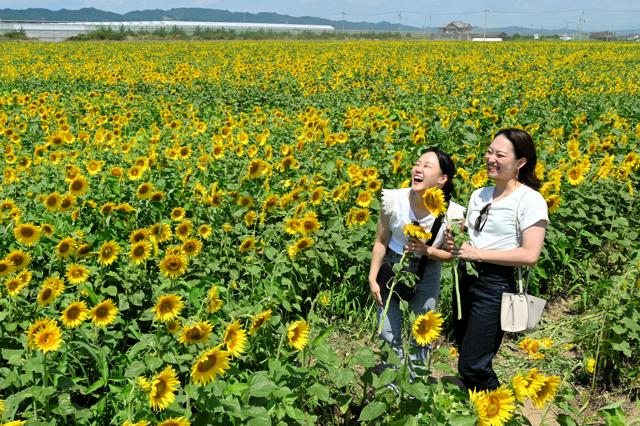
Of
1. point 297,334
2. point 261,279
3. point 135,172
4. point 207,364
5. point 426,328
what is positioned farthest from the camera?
point 135,172

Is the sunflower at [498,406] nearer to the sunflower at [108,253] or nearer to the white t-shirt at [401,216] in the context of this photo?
the white t-shirt at [401,216]

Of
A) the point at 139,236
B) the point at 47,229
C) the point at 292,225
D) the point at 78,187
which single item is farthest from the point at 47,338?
the point at 78,187

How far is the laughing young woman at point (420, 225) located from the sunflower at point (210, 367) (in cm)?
109

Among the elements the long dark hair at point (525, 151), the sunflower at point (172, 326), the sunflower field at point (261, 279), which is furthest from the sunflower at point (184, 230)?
the long dark hair at point (525, 151)

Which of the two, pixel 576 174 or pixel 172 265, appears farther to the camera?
pixel 576 174

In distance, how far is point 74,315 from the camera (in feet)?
7.62

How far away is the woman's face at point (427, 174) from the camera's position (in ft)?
8.63

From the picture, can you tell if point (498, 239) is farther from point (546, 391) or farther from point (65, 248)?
point (65, 248)

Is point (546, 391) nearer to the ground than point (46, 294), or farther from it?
nearer to the ground

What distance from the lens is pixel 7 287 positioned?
2.47 meters

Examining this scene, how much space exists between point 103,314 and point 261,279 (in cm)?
115

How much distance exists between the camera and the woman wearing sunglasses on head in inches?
103

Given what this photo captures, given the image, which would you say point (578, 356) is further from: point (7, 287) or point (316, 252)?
point (7, 287)

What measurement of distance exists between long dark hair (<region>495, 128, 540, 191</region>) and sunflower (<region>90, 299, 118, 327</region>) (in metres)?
1.97
